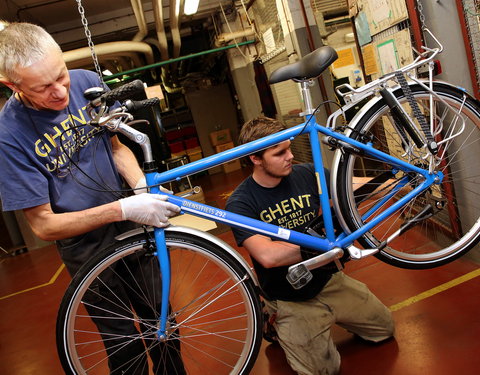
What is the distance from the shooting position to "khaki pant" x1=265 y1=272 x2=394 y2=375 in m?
1.90

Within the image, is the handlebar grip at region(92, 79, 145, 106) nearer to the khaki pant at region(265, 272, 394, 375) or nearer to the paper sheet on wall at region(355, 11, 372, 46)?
the khaki pant at region(265, 272, 394, 375)

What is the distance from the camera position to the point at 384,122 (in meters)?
3.07

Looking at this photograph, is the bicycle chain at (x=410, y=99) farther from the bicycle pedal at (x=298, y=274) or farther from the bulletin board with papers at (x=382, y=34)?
the bulletin board with papers at (x=382, y=34)

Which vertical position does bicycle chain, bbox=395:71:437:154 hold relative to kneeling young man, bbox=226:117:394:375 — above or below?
above

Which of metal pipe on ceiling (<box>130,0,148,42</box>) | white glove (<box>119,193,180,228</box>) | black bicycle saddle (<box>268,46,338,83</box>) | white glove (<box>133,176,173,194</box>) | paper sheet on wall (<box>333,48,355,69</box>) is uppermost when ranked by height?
metal pipe on ceiling (<box>130,0,148,42</box>)

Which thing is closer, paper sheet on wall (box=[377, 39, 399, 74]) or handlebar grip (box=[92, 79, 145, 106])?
handlebar grip (box=[92, 79, 145, 106])

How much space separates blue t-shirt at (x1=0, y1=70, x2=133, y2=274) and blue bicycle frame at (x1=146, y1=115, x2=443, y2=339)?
27cm

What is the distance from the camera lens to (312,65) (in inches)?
61.9

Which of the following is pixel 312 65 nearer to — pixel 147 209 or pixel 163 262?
pixel 147 209

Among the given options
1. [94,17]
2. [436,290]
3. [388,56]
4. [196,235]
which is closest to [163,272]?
[196,235]

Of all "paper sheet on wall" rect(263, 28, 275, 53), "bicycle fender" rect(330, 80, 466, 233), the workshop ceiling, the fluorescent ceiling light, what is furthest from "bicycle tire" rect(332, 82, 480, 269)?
the workshop ceiling

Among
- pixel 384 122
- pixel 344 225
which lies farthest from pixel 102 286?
pixel 384 122

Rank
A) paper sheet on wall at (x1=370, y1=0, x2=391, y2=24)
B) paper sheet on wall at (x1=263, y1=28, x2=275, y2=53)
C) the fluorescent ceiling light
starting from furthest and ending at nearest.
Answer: paper sheet on wall at (x1=263, y1=28, x2=275, y2=53) < the fluorescent ceiling light < paper sheet on wall at (x1=370, y1=0, x2=391, y2=24)

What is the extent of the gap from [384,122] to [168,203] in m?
2.14
